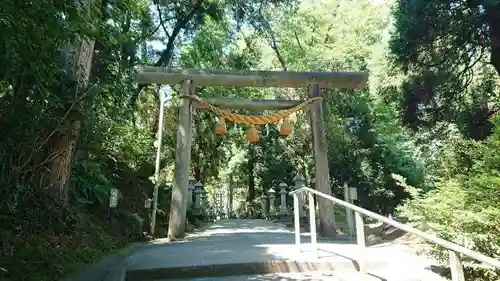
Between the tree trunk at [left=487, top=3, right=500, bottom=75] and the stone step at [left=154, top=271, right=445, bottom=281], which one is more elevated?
the tree trunk at [left=487, top=3, right=500, bottom=75]

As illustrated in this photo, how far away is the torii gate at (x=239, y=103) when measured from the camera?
8250 millimetres

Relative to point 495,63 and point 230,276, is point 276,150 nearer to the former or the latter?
point 495,63

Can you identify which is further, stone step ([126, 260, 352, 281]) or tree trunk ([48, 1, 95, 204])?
tree trunk ([48, 1, 95, 204])

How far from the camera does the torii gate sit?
8250 mm

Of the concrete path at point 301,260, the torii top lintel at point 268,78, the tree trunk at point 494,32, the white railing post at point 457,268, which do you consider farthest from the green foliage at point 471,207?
the torii top lintel at point 268,78

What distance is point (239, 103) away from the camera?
934 cm

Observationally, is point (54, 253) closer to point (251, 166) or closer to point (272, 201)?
point (272, 201)

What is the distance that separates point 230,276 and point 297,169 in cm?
1489

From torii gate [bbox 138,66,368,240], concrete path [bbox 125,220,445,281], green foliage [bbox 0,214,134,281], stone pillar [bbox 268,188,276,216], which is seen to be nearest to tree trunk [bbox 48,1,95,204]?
green foliage [bbox 0,214,134,281]

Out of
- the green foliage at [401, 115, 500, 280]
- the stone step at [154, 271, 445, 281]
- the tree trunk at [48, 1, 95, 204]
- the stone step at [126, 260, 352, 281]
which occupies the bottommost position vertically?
the stone step at [154, 271, 445, 281]

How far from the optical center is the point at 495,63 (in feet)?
24.7

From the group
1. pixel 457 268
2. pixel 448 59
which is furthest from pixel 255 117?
pixel 457 268

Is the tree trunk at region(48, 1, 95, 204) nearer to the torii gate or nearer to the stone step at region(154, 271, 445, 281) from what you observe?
the stone step at region(154, 271, 445, 281)

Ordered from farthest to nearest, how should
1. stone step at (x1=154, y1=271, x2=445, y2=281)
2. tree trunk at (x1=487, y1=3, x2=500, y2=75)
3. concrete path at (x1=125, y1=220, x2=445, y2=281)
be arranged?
tree trunk at (x1=487, y1=3, x2=500, y2=75) → concrete path at (x1=125, y1=220, x2=445, y2=281) → stone step at (x1=154, y1=271, x2=445, y2=281)
